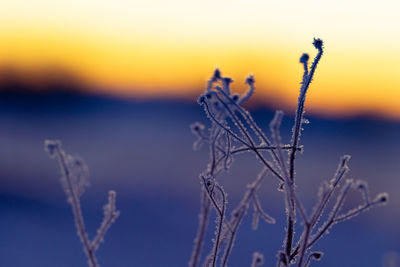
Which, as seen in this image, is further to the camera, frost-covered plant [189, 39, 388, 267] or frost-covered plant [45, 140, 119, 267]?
frost-covered plant [45, 140, 119, 267]

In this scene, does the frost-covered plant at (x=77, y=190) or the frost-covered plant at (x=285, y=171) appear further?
the frost-covered plant at (x=77, y=190)

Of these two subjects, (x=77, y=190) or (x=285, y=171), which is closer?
(x=285, y=171)

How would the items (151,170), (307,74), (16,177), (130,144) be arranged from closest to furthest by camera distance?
(307,74) → (16,177) → (151,170) → (130,144)

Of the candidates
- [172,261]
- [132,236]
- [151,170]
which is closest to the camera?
[172,261]

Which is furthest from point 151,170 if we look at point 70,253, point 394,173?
point 394,173

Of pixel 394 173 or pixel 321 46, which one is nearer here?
pixel 321 46

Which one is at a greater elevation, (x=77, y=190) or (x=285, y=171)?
(x=77, y=190)

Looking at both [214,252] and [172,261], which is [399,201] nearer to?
[172,261]

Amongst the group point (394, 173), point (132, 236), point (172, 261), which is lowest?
point (172, 261)
